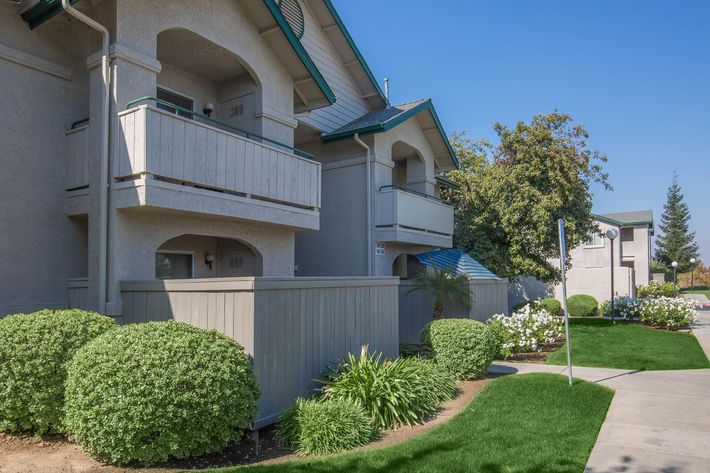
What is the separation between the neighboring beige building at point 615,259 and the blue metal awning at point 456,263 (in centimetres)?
905

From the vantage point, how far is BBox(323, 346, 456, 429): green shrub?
7.12 meters

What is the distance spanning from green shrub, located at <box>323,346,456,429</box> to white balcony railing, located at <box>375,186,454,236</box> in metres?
6.59

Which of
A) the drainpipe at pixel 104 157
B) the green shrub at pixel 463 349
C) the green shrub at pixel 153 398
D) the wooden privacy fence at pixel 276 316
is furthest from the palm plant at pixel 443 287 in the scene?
the green shrub at pixel 153 398

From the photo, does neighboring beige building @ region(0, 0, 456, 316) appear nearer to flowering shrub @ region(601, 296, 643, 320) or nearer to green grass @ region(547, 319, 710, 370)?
green grass @ region(547, 319, 710, 370)

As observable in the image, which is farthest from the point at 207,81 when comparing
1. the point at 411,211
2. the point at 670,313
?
the point at 670,313

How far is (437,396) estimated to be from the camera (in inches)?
328

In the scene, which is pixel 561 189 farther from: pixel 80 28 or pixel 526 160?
pixel 80 28

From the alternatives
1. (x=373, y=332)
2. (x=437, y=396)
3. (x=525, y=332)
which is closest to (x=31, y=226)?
(x=373, y=332)

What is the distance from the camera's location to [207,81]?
1185 centimetres

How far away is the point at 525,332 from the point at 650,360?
2.78 meters

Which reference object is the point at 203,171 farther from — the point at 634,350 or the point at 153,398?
the point at 634,350

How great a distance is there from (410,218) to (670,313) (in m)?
11.2

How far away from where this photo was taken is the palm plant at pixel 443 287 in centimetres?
1302

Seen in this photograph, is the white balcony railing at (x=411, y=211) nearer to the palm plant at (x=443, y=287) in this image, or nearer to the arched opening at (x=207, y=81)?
the palm plant at (x=443, y=287)
